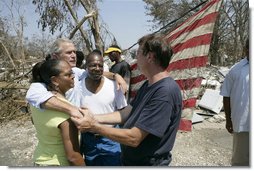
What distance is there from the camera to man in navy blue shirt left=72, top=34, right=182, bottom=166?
1235 mm

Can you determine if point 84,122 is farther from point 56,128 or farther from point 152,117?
point 152,117

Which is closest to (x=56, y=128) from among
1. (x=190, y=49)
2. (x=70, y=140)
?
(x=70, y=140)

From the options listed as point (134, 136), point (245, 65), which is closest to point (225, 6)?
point (245, 65)

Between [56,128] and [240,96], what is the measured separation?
125 cm

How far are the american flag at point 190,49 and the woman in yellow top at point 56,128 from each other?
1.31m

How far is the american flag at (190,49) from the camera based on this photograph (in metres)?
2.58

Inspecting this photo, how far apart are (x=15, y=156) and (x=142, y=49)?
2.82 meters

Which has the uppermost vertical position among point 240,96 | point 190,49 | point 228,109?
point 190,49

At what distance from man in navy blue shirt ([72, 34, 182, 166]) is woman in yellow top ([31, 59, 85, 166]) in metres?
0.06

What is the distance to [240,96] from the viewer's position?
205cm

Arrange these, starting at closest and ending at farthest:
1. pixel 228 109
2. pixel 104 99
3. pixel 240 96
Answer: pixel 104 99
pixel 240 96
pixel 228 109

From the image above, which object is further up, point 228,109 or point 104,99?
point 104,99

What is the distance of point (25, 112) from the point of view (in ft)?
17.0

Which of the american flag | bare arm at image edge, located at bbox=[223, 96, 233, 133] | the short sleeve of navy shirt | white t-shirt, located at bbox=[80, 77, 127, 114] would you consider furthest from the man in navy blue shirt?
the american flag
